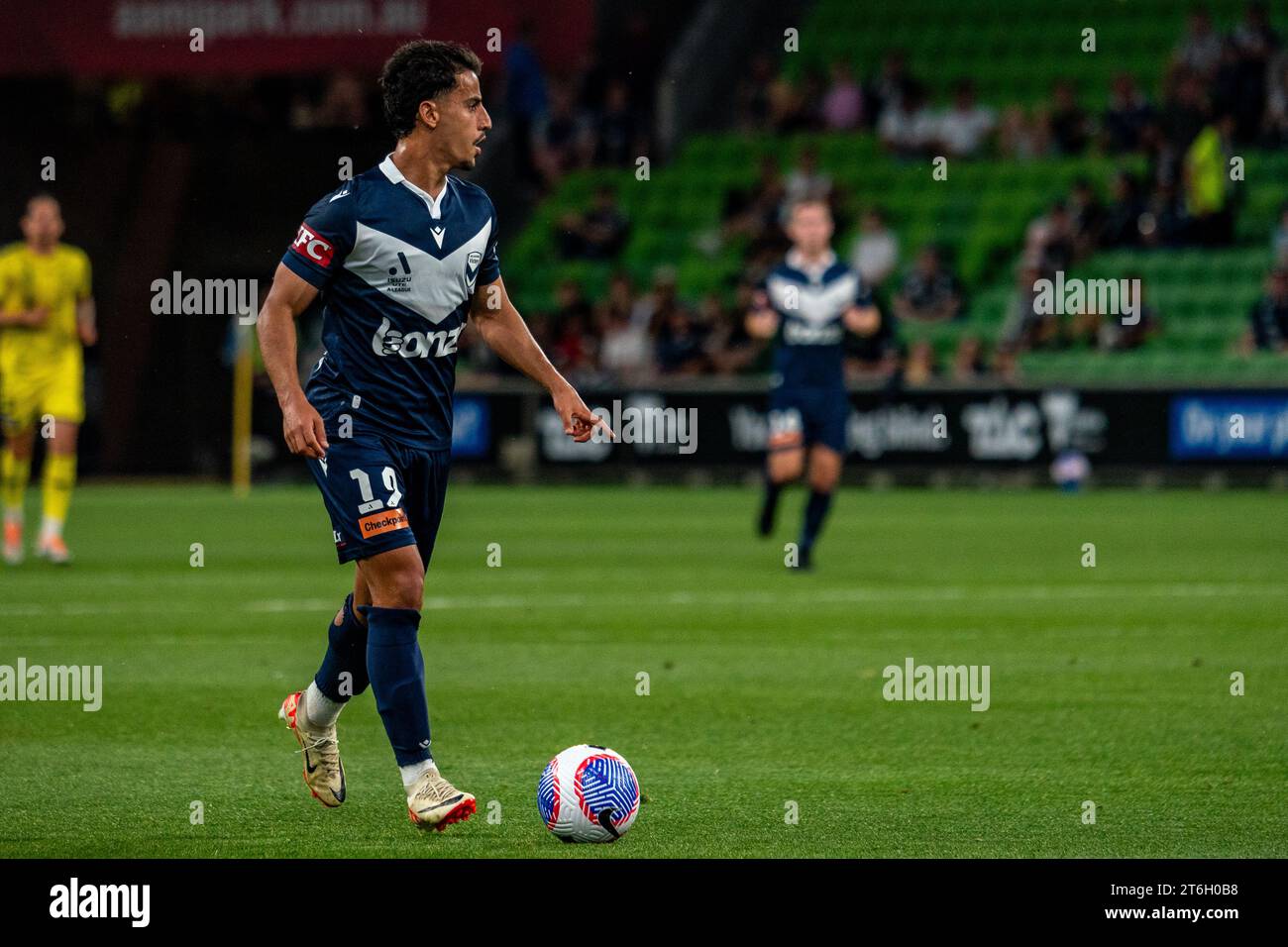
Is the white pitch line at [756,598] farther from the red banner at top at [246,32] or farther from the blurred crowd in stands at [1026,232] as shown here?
the red banner at top at [246,32]

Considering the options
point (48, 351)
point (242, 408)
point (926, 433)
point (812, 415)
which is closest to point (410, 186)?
point (812, 415)

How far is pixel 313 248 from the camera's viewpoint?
690 centimetres

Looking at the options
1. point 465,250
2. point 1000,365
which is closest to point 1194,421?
point 1000,365

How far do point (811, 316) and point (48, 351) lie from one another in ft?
17.7

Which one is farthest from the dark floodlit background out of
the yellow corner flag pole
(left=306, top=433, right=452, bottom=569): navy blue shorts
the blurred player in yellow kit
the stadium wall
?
(left=306, top=433, right=452, bottom=569): navy blue shorts

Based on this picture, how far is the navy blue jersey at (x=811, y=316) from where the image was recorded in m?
Answer: 16.2

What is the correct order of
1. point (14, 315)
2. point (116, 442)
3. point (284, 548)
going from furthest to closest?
point (116, 442)
point (284, 548)
point (14, 315)

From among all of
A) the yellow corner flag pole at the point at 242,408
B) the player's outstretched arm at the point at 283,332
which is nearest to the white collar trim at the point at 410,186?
the player's outstretched arm at the point at 283,332

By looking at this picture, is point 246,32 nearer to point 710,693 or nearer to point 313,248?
point 710,693

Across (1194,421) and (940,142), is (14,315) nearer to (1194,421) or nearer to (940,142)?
(1194,421)

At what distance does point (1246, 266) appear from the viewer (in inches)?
1126

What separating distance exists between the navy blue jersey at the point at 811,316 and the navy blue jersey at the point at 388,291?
9.12m

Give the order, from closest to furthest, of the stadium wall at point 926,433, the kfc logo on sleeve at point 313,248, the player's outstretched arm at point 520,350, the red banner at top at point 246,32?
the kfc logo on sleeve at point 313,248
the player's outstretched arm at point 520,350
the stadium wall at point 926,433
the red banner at top at point 246,32

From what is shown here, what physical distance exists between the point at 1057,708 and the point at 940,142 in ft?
73.4
